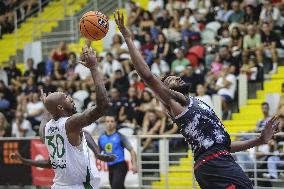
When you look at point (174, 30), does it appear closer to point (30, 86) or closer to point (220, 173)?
point (30, 86)

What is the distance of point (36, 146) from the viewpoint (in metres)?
15.9

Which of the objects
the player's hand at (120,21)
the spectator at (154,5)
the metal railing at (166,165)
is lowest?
the metal railing at (166,165)

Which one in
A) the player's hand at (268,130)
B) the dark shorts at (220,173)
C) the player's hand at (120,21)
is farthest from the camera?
the player's hand at (268,130)

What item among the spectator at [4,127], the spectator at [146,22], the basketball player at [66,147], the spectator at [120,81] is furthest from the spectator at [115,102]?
the basketball player at [66,147]

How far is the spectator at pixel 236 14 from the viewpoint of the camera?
1790 centimetres

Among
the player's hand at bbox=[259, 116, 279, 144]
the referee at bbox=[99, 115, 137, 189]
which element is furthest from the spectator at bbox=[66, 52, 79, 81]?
the player's hand at bbox=[259, 116, 279, 144]

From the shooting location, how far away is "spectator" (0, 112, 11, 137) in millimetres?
18031

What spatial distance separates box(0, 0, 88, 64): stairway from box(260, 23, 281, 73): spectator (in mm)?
9385

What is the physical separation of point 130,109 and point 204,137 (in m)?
9.36

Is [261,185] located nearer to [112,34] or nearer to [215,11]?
[215,11]

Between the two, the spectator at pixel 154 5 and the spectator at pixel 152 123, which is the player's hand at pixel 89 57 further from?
the spectator at pixel 154 5

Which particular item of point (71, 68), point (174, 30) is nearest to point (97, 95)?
point (174, 30)

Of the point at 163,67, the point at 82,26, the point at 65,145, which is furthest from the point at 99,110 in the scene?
the point at 163,67

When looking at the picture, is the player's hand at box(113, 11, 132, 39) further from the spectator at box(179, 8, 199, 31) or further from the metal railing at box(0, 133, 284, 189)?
the spectator at box(179, 8, 199, 31)
